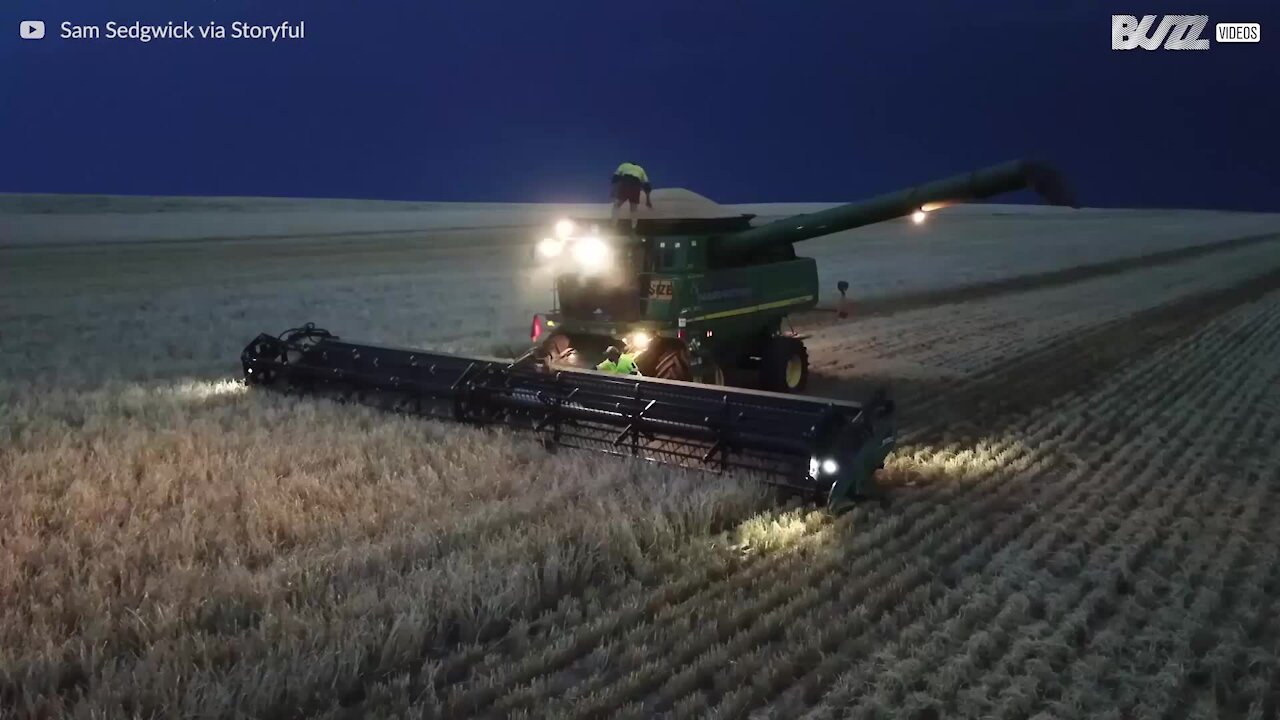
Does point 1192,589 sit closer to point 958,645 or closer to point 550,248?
point 958,645

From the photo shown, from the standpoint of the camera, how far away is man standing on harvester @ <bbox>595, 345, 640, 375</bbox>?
332 inches

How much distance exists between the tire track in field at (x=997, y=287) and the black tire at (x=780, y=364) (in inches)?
225

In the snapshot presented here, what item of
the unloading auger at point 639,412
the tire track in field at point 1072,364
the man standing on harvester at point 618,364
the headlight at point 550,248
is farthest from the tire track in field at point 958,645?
the headlight at point 550,248

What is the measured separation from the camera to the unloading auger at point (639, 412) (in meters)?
6.52

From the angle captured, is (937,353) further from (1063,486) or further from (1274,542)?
(1274,542)

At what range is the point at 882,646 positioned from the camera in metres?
4.41

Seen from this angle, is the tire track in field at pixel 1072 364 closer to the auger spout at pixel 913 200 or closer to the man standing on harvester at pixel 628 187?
the auger spout at pixel 913 200

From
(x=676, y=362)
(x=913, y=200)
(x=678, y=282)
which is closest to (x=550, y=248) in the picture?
(x=678, y=282)

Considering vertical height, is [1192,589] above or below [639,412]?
below

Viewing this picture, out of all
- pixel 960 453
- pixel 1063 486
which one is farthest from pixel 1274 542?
pixel 960 453

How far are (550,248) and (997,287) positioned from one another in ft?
54.0

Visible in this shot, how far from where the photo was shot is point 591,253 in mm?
9141

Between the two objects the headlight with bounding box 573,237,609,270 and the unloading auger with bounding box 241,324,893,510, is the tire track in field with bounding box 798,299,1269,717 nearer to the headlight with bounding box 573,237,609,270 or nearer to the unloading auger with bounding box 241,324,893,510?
the unloading auger with bounding box 241,324,893,510

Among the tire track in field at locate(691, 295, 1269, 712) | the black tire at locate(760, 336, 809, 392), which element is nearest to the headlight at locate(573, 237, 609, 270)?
the black tire at locate(760, 336, 809, 392)
